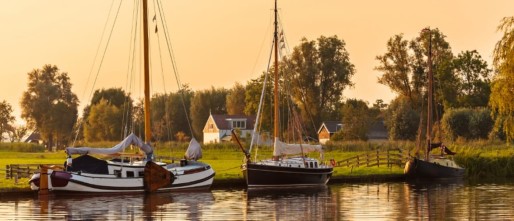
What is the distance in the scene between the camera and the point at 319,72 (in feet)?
538

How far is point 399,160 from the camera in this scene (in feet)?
280

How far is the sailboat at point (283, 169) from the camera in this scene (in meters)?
65.8

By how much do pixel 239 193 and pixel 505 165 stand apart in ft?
94.7

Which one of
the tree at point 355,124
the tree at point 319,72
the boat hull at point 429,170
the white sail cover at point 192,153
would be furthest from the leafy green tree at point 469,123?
the white sail cover at point 192,153

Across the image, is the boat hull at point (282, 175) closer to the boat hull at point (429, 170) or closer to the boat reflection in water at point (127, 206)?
the boat reflection in water at point (127, 206)

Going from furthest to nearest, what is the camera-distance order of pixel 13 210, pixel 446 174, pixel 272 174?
pixel 446 174
pixel 272 174
pixel 13 210

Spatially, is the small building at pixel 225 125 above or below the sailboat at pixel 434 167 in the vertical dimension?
above

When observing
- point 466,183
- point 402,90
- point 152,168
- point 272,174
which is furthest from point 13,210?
point 402,90

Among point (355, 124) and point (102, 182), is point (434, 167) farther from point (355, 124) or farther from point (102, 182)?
point (355, 124)

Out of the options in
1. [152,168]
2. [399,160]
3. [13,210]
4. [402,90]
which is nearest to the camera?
[13,210]

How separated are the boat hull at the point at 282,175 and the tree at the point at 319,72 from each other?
3621 inches

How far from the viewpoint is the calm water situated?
45094mm

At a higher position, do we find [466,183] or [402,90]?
[402,90]

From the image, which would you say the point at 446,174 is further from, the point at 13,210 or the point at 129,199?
the point at 13,210
